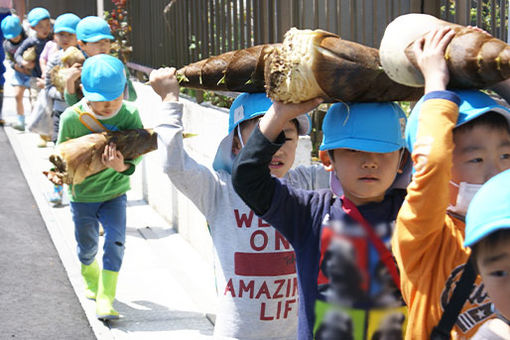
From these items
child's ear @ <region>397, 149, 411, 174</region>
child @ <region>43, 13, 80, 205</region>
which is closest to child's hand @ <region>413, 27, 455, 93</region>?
child's ear @ <region>397, 149, 411, 174</region>

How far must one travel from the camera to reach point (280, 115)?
2730mm

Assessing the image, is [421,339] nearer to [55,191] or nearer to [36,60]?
[55,191]

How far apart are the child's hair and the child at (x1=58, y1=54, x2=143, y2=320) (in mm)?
3197

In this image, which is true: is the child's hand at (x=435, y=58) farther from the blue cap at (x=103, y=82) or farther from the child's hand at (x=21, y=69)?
the child's hand at (x=21, y=69)

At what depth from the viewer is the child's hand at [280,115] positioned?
2686 millimetres

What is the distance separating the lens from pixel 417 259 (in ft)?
8.03

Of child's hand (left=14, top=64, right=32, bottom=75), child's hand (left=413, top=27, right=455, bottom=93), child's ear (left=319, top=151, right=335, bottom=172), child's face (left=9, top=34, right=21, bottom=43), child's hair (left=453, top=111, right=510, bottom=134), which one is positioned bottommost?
child's hand (left=14, top=64, right=32, bottom=75)

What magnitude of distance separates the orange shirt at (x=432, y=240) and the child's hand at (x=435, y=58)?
0.17 feet

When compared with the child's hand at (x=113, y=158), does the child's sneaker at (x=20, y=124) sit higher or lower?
lower

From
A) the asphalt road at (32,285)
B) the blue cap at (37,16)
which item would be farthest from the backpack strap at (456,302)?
the blue cap at (37,16)

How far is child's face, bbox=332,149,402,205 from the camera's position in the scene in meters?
2.87

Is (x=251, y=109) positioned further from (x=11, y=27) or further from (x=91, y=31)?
(x=11, y=27)

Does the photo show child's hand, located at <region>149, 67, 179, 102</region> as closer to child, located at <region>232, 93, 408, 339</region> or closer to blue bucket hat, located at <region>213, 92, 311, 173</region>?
blue bucket hat, located at <region>213, 92, 311, 173</region>

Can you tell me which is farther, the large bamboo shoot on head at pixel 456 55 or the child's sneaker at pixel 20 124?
the child's sneaker at pixel 20 124
